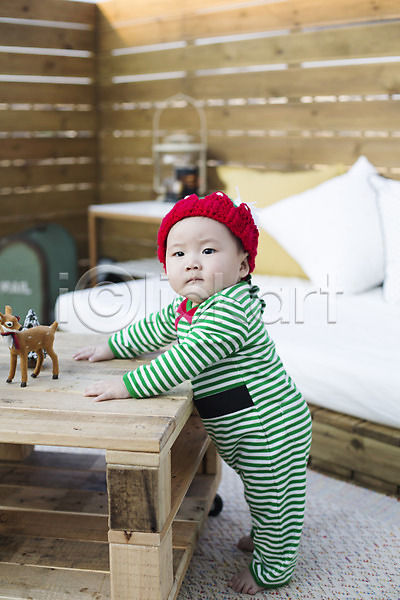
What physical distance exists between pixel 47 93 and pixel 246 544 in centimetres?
300

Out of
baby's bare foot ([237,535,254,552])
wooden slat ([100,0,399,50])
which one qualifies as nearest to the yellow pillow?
wooden slat ([100,0,399,50])

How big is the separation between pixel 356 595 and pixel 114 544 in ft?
2.00

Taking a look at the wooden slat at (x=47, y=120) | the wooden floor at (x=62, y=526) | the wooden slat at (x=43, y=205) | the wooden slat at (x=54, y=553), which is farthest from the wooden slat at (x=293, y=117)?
the wooden slat at (x=54, y=553)

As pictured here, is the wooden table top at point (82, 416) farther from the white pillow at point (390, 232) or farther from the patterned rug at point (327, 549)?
the white pillow at point (390, 232)

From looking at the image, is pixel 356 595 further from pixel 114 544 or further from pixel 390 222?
pixel 390 222

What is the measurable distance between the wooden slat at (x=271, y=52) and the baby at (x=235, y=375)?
1.78 metres

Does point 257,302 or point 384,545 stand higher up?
point 257,302

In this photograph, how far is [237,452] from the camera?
50.3 inches

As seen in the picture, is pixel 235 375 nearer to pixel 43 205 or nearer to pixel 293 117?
pixel 293 117

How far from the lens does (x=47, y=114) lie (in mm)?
3695

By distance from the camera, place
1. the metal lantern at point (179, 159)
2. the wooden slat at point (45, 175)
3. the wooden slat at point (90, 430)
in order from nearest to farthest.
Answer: the wooden slat at point (90, 430) < the metal lantern at point (179, 159) < the wooden slat at point (45, 175)

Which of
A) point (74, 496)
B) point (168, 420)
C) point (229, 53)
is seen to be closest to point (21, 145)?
point (229, 53)

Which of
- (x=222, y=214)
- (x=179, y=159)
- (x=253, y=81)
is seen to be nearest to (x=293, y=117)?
(x=253, y=81)

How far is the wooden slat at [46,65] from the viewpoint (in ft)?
11.4
